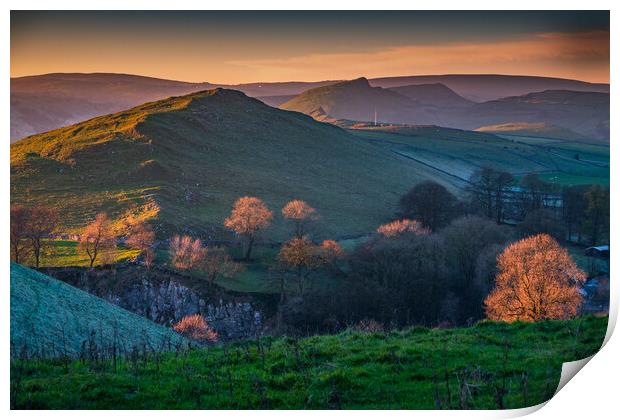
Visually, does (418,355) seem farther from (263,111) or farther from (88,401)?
(263,111)

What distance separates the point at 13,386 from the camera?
1127 centimetres

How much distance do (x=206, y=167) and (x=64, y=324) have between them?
58.0m

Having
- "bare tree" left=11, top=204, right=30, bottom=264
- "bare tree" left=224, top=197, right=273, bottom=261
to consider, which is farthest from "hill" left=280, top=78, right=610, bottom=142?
"bare tree" left=11, top=204, right=30, bottom=264

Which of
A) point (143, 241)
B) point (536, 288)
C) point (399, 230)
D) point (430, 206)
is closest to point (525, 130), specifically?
point (430, 206)

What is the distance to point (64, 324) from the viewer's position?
16.0 m

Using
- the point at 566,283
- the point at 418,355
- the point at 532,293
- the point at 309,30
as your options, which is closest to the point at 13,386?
the point at 418,355

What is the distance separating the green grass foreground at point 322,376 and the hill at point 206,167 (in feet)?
121

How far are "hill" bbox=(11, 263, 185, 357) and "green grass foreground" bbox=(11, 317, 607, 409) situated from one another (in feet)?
6.27

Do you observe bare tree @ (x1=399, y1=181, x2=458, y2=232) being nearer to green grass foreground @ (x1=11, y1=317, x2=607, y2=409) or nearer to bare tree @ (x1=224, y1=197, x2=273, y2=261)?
bare tree @ (x1=224, y1=197, x2=273, y2=261)

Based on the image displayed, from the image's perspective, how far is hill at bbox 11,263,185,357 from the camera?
1448 cm

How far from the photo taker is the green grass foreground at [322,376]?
10.4 metres

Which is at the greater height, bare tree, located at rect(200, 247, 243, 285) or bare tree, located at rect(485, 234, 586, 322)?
bare tree, located at rect(485, 234, 586, 322)

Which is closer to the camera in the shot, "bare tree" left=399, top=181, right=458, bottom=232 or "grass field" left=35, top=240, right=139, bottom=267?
"grass field" left=35, top=240, right=139, bottom=267
